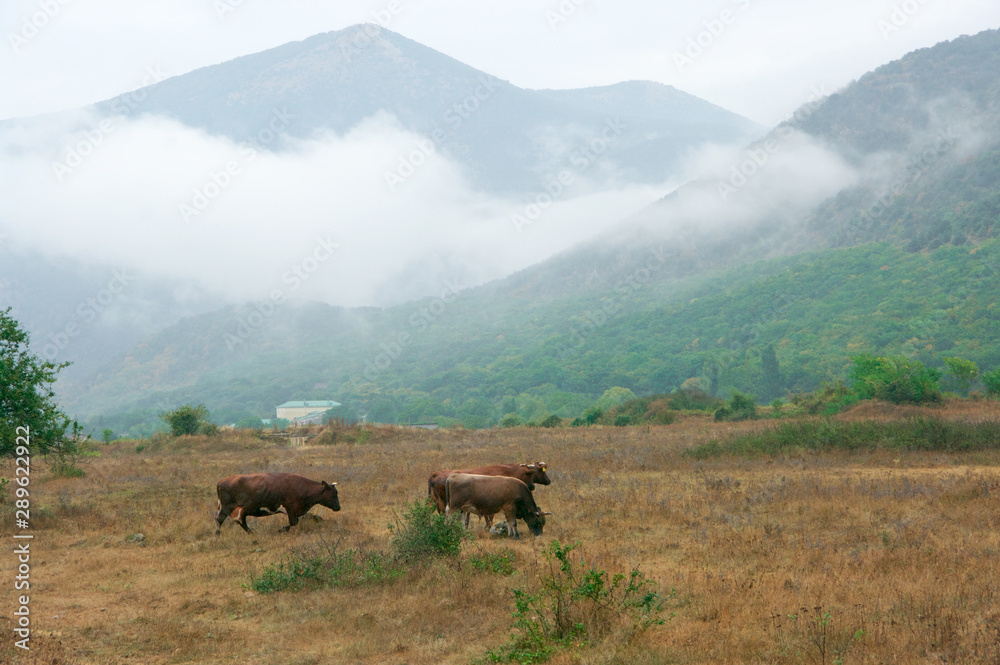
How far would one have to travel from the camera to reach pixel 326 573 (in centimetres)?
1011

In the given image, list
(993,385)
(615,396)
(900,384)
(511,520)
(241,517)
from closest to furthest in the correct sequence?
(511,520) → (241,517) → (900,384) → (993,385) → (615,396)

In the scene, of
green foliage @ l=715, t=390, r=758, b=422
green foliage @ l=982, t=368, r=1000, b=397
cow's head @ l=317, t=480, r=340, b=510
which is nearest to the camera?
cow's head @ l=317, t=480, r=340, b=510

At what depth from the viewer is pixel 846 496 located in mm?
14305

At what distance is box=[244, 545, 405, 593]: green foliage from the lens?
9.79 metres

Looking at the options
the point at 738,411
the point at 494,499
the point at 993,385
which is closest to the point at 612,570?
the point at 494,499

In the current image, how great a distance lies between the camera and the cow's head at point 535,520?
1259 cm

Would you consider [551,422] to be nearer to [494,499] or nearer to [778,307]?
[494,499]

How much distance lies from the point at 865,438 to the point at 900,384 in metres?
17.2

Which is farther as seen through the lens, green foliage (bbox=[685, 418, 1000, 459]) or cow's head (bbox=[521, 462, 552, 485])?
green foliage (bbox=[685, 418, 1000, 459])

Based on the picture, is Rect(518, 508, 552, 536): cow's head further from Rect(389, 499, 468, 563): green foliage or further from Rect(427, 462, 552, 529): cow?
Rect(389, 499, 468, 563): green foliage

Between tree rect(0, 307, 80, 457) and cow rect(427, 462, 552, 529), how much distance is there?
9.20m

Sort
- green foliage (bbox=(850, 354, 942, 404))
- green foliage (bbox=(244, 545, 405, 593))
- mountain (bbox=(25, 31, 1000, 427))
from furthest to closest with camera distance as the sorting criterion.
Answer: mountain (bbox=(25, 31, 1000, 427))
green foliage (bbox=(850, 354, 942, 404))
green foliage (bbox=(244, 545, 405, 593))

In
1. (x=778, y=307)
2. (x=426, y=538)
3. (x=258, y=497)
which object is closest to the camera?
(x=426, y=538)

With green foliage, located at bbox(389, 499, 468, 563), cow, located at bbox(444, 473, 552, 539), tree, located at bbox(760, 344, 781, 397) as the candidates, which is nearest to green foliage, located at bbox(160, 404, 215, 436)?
cow, located at bbox(444, 473, 552, 539)
